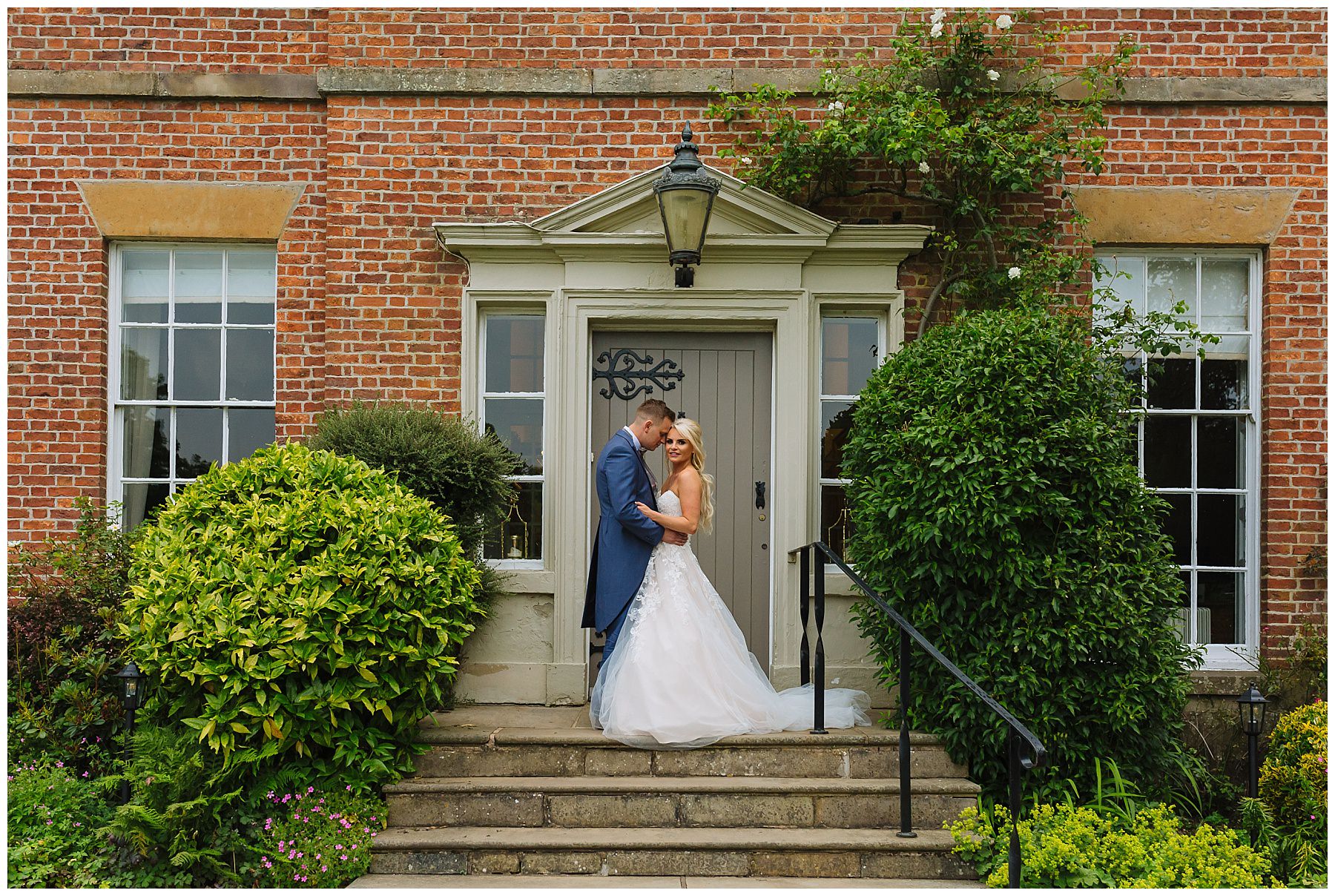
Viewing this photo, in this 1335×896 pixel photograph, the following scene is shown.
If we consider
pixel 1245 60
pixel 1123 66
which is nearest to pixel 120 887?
pixel 1123 66

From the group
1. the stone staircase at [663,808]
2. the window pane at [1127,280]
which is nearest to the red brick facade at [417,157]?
the window pane at [1127,280]

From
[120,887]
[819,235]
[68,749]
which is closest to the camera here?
[120,887]

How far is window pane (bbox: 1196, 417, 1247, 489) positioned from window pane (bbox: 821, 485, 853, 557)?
7.36ft

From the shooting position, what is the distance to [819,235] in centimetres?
616

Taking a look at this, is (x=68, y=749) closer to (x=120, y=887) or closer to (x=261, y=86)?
(x=120, y=887)

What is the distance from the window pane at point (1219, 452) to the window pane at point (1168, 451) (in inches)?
2.9

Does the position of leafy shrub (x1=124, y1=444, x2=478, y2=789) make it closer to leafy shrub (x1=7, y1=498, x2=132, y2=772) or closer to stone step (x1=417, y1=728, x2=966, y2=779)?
stone step (x1=417, y1=728, x2=966, y2=779)

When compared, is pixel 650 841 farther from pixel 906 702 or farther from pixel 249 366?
pixel 249 366

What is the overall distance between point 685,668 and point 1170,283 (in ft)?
13.0

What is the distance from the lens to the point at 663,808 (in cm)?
480

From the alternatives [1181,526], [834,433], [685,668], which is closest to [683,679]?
[685,668]

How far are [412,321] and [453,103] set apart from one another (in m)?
1.37

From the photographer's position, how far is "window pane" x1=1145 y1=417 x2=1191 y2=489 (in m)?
6.47

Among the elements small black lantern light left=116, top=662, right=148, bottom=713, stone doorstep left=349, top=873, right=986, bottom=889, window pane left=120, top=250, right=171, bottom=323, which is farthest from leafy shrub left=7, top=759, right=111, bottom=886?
window pane left=120, top=250, right=171, bottom=323
